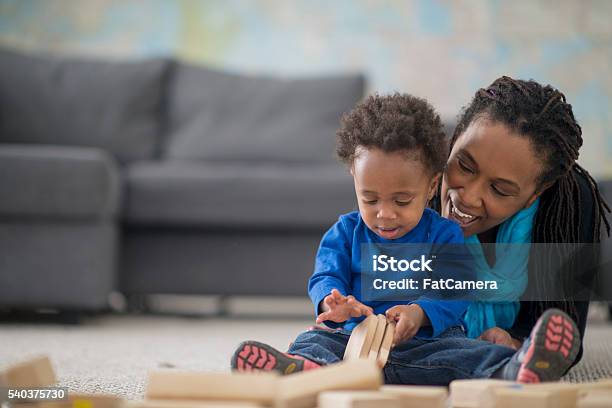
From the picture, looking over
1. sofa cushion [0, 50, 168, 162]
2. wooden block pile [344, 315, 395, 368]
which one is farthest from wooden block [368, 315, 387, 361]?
sofa cushion [0, 50, 168, 162]

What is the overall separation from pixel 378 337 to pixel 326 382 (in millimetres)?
233

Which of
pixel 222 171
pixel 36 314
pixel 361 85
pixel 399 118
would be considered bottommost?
pixel 36 314

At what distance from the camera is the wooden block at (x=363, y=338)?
1.06 meters

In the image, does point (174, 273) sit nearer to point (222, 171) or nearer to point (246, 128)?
point (222, 171)

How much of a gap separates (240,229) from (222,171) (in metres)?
0.19

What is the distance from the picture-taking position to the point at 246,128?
2.91 metres

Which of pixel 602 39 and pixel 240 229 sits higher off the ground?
pixel 602 39

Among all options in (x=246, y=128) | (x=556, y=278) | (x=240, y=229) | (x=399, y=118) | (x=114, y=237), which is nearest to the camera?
(x=399, y=118)

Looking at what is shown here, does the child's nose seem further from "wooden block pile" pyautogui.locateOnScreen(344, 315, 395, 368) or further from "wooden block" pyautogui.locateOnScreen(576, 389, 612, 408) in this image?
"wooden block" pyautogui.locateOnScreen(576, 389, 612, 408)

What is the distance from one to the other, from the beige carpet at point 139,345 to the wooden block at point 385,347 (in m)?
0.32

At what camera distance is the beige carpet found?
132 centimetres

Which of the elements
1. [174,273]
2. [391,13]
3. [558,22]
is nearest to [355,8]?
[391,13]

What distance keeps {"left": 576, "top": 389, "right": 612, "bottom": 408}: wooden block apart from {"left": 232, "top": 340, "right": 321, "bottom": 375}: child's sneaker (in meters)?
0.35

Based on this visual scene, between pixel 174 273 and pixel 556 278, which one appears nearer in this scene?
pixel 556 278
